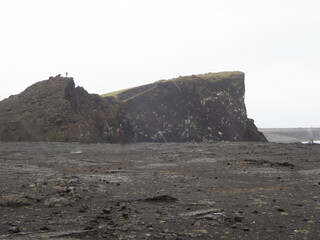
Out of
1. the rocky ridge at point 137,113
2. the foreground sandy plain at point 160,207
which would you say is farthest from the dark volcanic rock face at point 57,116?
the foreground sandy plain at point 160,207

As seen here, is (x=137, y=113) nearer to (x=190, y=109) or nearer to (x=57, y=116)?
(x=190, y=109)

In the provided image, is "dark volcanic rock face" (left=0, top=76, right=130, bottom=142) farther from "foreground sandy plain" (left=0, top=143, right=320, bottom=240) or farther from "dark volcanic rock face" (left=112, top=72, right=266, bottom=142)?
"foreground sandy plain" (left=0, top=143, right=320, bottom=240)

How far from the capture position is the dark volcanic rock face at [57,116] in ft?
148

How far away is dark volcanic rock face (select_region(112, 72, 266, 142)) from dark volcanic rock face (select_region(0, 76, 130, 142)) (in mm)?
17933

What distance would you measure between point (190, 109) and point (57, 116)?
37.8 metres

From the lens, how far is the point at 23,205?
27.7 feet

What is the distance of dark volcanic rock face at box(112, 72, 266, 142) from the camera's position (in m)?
74.2

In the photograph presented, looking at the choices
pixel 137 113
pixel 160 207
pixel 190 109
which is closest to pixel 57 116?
pixel 137 113

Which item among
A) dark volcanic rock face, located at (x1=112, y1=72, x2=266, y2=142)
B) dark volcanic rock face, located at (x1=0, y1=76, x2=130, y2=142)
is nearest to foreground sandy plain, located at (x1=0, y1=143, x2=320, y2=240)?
dark volcanic rock face, located at (x1=0, y1=76, x2=130, y2=142)

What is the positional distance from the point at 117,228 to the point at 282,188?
682cm

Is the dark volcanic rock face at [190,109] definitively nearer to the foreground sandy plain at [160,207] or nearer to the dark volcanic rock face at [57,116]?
the dark volcanic rock face at [57,116]

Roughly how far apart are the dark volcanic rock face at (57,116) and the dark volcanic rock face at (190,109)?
17.9 m

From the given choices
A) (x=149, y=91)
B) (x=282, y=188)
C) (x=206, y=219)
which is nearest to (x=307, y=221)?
(x=206, y=219)

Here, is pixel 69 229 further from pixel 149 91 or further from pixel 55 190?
pixel 149 91
